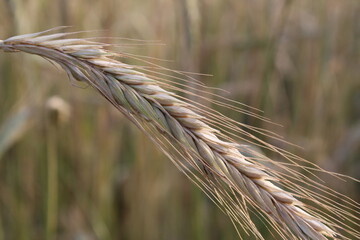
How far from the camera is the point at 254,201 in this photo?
631mm

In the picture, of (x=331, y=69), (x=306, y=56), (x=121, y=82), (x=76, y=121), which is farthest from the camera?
(x=306, y=56)

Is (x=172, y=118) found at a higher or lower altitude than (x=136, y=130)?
higher

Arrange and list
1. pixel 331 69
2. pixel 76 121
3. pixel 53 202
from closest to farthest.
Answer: pixel 53 202, pixel 76 121, pixel 331 69

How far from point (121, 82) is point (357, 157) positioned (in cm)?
205

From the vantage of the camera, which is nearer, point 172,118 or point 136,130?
point 172,118

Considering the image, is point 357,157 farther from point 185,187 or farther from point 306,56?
→ point 185,187

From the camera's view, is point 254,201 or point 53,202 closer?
point 254,201

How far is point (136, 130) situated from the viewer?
1929 millimetres

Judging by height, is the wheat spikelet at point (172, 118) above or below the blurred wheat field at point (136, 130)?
above

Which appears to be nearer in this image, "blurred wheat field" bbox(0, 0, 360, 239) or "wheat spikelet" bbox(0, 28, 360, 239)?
"wheat spikelet" bbox(0, 28, 360, 239)

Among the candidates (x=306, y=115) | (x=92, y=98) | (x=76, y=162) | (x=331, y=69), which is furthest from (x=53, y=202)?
(x=331, y=69)

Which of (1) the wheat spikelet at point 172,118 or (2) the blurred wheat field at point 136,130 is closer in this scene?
(1) the wheat spikelet at point 172,118

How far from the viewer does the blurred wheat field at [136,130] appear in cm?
162

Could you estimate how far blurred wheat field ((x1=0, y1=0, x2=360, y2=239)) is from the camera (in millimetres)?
1622
